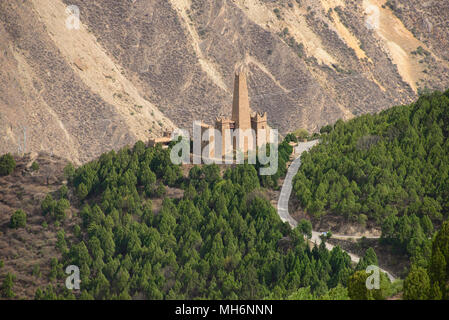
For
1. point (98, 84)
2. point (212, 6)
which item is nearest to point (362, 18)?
point (212, 6)

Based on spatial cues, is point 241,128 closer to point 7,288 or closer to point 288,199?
point 288,199

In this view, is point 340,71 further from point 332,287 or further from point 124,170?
point 332,287

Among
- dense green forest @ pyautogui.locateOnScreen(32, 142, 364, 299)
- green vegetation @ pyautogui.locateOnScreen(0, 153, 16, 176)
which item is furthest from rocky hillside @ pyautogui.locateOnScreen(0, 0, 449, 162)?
dense green forest @ pyautogui.locateOnScreen(32, 142, 364, 299)

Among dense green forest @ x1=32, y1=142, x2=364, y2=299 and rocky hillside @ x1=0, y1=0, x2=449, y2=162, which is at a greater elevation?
rocky hillside @ x1=0, y1=0, x2=449, y2=162

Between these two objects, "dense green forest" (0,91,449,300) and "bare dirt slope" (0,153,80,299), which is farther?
"bare dirt slope" (0,153,80,299)

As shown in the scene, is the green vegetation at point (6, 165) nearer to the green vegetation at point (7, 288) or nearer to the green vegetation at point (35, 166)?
the green vegetation at point (35, 166)

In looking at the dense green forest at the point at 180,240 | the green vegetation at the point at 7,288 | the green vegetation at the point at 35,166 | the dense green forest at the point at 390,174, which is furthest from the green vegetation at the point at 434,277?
the green vegetation at the point at 35,166

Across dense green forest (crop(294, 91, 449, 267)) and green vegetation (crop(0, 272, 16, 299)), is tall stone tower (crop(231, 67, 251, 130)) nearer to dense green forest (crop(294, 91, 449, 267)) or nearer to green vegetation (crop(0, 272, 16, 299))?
dense green forest (crop(294, 91, 449, 267))
